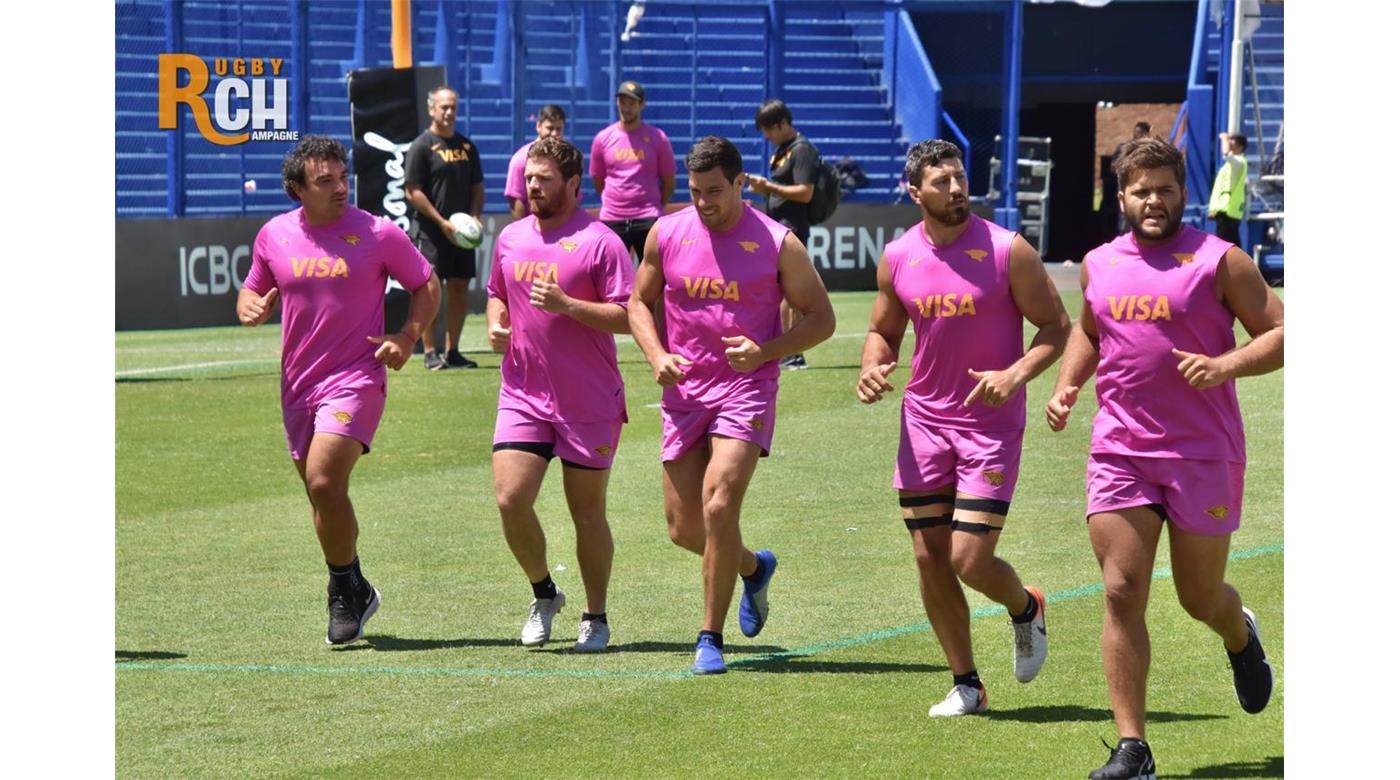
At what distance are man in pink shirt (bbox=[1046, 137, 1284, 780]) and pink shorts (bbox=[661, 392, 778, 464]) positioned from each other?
1.96 m

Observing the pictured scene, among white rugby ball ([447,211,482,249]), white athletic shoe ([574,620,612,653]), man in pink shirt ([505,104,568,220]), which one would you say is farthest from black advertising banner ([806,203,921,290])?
white athletic shoe ([574,620,612,653])

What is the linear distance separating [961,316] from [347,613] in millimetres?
3114

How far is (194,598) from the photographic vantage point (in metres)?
10.2

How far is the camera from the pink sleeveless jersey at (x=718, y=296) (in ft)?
28.3

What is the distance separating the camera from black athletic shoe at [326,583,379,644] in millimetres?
9211

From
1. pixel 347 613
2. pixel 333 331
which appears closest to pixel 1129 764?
pixel 347 613

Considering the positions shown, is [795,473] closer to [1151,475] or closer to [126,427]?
[126,427]

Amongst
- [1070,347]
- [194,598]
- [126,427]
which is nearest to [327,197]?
[194,598]

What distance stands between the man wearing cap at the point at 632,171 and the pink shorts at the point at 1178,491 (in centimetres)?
1168

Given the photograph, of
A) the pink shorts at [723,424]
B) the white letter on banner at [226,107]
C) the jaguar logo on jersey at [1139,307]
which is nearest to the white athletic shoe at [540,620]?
the pink shorts at [723,424]

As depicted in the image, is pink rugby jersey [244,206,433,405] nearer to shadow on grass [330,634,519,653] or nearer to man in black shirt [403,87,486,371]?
shadow on grass [330,634,519,653]

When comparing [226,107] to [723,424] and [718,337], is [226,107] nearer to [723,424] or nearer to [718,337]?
[718,337]

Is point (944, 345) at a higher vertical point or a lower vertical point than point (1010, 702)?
higher

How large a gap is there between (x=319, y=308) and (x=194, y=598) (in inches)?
71.7
